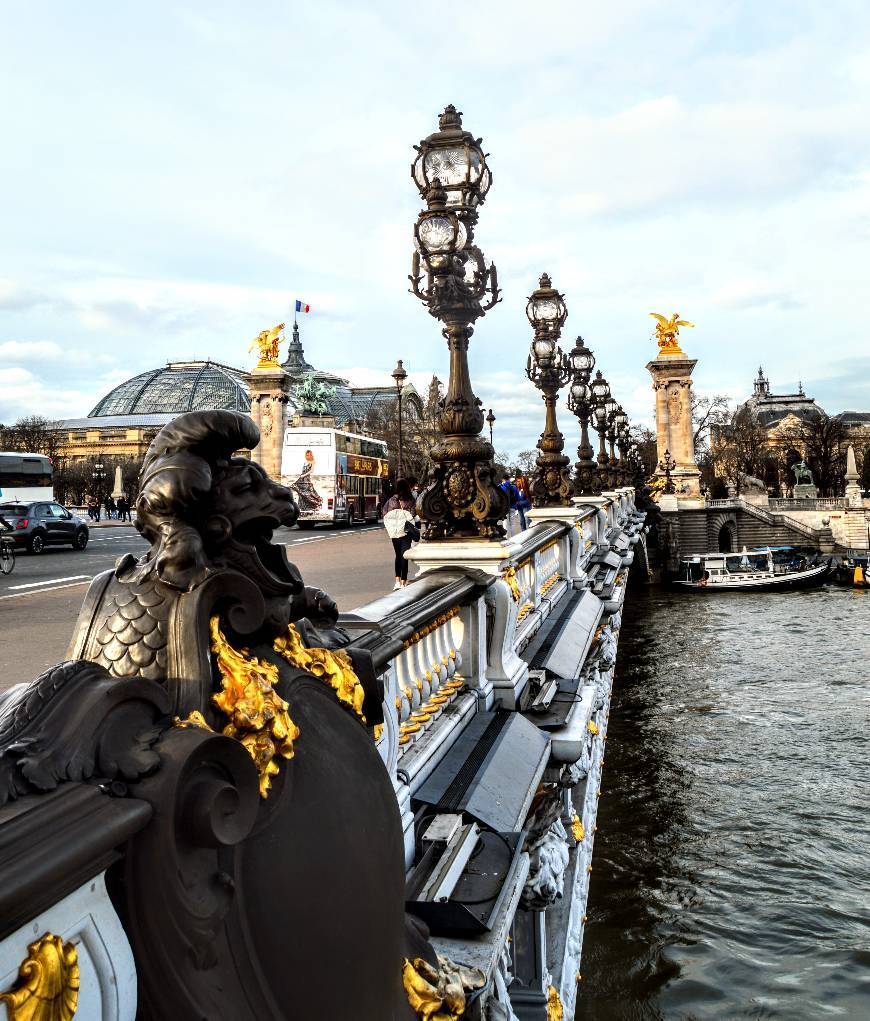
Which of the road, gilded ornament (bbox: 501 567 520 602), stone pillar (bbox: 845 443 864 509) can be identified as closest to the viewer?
gilded ornament (bbox: 501 567 520 602)

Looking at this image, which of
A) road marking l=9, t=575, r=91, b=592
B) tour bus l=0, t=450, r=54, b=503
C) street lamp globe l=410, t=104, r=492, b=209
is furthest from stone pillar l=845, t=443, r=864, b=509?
street lamp globe l=410, t=104, r=492, b=209

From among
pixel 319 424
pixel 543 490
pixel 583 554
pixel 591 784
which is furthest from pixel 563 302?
pixel 319 424

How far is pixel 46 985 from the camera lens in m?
1.31

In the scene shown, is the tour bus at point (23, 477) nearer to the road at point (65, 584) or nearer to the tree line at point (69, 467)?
the road at point (65, 584)

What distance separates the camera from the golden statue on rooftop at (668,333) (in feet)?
237

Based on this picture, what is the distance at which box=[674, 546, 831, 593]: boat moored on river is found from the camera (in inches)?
1934

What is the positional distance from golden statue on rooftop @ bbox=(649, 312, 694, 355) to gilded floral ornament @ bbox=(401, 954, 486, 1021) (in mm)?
73016

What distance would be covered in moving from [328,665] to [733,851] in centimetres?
1254

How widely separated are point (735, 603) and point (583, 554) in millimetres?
32503

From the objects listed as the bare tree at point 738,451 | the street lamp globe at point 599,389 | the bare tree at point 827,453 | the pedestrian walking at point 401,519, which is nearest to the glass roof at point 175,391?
the bare tree at point 738,451

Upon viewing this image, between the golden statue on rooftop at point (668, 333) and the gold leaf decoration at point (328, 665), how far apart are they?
7319 centimetres

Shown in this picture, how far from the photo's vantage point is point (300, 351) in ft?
445

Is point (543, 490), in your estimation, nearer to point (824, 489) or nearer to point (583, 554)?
point (583, 554)

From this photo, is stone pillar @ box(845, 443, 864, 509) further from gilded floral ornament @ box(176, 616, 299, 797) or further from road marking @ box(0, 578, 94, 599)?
gilded floral ornament @ box(176, 616, 299, 797)
